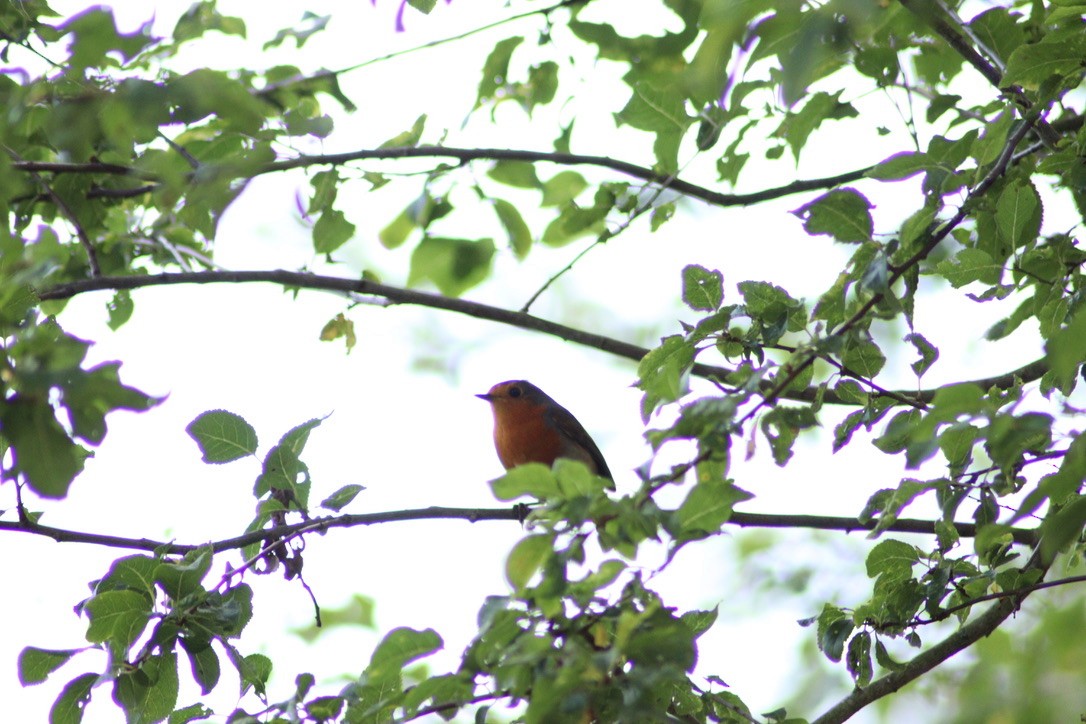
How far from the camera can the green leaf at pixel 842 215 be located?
9.79 ft

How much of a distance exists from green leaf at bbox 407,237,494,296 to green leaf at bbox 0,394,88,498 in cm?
302

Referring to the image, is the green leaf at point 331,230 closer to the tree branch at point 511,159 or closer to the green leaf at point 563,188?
the tree branch at point 511,159

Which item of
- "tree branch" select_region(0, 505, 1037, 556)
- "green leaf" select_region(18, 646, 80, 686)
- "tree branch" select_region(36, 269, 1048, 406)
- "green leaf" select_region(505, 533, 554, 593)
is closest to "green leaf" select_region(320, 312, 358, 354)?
"tree branch" select_region(36, 269, 1048, 406)

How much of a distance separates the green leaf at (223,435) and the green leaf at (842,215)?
2.09 m

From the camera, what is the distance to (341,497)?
3.68 metres

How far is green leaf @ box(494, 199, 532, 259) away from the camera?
4.94 m

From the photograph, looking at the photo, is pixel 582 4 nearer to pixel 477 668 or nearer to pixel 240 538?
pixel 240 538

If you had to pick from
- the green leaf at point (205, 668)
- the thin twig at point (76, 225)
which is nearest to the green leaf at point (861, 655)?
the green leaf at point (205, 668)

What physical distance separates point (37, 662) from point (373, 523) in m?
1.16

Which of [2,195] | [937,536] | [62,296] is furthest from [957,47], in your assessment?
[62,296]

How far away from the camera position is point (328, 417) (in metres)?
3.77

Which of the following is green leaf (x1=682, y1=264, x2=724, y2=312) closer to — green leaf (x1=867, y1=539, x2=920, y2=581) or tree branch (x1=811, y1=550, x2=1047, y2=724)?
green leaf (x1=867, y1=539, x2=920, y2=581)

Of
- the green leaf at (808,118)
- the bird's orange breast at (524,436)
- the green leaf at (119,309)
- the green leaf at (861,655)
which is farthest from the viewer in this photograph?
the bird's orange breast at (524,436)

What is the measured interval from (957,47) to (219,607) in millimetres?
2963
